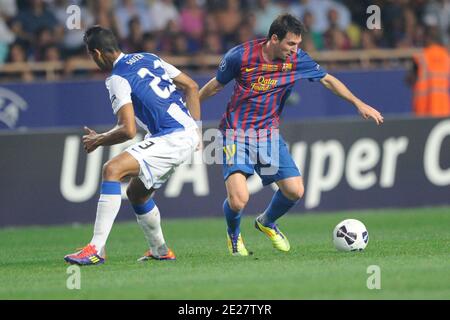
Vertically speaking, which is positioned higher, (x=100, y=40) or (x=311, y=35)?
(x=311, y=35)

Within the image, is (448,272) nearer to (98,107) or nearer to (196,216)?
(196,216)

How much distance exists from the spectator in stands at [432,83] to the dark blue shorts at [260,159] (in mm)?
7986

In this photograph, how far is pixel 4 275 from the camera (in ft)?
30.6

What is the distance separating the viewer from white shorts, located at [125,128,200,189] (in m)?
9.55

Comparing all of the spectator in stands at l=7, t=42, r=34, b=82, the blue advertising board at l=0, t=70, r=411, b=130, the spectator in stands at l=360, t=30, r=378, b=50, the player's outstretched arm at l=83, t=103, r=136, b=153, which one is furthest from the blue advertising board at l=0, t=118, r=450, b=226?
the player's outstretched arm at l=83, t=103, r=136, b=153

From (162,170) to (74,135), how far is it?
17.6 ft

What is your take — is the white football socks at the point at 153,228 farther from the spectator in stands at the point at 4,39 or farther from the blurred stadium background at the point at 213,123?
the spectator in stands at the point at 4,39

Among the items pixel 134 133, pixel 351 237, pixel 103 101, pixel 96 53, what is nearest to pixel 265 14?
pixel 103 101

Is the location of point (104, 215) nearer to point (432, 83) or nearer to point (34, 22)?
point (34, 22)

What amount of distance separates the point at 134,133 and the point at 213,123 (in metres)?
6.70

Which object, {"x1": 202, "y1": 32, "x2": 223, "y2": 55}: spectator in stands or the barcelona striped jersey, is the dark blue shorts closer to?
the barcelona striped jersey

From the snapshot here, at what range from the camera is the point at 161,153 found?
966cm

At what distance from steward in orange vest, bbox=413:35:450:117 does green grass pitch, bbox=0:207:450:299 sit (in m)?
4.83

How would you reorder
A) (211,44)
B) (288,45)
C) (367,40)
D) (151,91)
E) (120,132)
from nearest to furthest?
(120,132) → (151,91) → (288,45) → (211,44) → (367,40)
